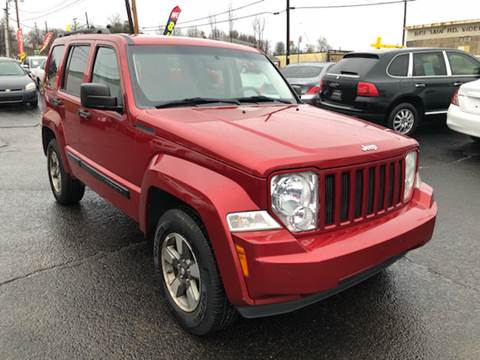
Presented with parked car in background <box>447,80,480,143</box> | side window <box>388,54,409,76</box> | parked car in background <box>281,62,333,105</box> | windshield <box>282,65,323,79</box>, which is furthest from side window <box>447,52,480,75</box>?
windshield <box>282,65,323,79</box>

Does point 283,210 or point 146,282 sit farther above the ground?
point 283,210

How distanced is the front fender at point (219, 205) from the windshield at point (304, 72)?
955 centimetres

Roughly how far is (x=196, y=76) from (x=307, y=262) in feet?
6.70

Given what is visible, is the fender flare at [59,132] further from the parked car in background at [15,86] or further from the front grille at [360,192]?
the parked car in background at [15,86]

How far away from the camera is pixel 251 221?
227 centimetres

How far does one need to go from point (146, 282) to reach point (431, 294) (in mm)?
2180

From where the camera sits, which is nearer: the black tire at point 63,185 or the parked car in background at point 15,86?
the black tire at point 63,185

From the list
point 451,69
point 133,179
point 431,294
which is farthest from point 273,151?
point 451,69

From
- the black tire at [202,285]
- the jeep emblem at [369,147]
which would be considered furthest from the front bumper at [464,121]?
the black tire at [202,285]

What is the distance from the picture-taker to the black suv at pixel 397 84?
823 centimetres

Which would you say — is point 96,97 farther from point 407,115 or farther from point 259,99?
point 407,115

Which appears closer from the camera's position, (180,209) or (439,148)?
(180,209)

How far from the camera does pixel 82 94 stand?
11.0 feet

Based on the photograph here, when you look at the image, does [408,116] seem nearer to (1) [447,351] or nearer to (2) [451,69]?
(2) [451,69]
